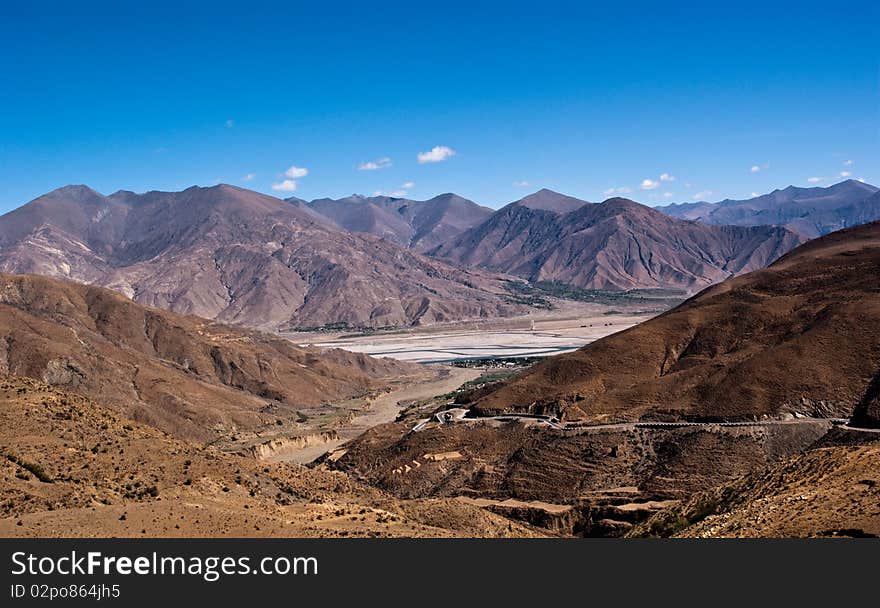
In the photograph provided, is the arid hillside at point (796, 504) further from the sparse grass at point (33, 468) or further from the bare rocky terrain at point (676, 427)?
the sparse grass at point (33, 468)

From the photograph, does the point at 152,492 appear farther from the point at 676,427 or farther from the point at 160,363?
the point at 160,363

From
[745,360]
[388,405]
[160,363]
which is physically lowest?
[388,405]

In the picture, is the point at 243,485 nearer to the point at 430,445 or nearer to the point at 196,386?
the point at 430,445

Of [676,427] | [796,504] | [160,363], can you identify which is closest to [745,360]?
[676,427]

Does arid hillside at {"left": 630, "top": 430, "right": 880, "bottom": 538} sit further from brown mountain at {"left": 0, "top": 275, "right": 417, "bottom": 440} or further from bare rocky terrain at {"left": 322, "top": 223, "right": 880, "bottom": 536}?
brown mountain at {"left": 0, "top": 275, "right": 417, "bottom": 440}

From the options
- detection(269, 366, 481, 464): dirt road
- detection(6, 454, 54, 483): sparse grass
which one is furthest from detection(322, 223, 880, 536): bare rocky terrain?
detection(6, 454, 54, 483): sparse grass

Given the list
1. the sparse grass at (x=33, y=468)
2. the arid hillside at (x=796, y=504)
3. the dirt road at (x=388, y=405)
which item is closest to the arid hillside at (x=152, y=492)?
the sparse grass at (x=33, y=468)
